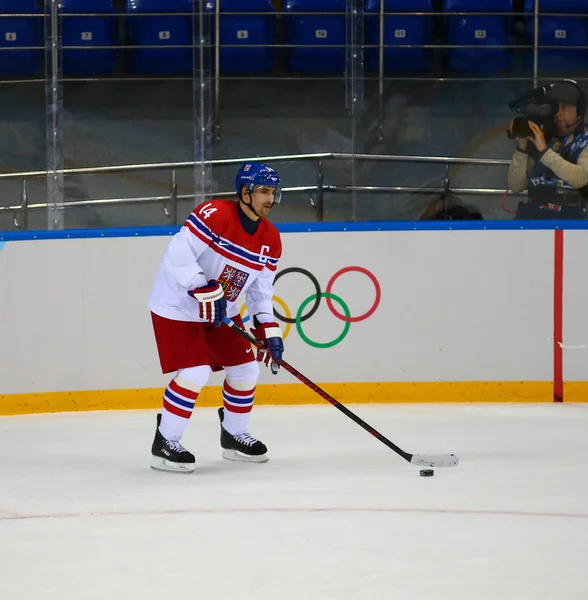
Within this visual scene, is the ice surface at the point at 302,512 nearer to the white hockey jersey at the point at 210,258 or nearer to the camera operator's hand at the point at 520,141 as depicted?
the white hockey jersey at the point at 210,258

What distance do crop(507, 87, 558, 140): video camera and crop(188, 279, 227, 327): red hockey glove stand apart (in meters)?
2.44

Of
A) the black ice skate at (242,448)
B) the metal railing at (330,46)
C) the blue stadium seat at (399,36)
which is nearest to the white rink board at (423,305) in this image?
the metal railing at (330,46)

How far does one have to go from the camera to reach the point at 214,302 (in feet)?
13.9

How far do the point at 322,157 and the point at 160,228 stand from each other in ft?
3.01

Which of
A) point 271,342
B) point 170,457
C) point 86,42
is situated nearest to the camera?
point 170,457

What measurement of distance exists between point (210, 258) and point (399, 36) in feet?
7.05

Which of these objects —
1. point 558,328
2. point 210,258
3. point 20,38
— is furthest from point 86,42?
point 558,328

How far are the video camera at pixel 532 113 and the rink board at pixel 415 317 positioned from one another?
58 cm

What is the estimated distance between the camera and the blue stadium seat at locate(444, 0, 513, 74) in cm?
611

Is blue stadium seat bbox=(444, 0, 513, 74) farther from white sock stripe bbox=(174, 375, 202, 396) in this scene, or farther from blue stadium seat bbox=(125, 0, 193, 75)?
white sock stripe bbox=(174, 375, 202, 396)

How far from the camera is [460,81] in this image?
20.0 ft

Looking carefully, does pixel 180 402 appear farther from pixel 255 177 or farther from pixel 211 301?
pixel 255 177

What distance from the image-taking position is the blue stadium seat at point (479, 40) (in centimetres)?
611

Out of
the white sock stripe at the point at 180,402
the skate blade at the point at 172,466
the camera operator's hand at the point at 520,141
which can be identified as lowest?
the skate blade at the point at 172,466
